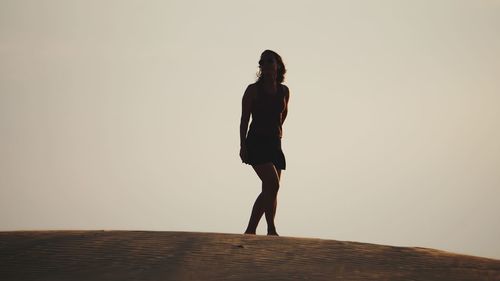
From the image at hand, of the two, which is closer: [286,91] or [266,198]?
[266,198]

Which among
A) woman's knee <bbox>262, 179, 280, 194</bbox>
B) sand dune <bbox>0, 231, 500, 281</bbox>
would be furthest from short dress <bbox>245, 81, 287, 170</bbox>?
sand dune <bbox>0, 231, 500, 281</bbox>

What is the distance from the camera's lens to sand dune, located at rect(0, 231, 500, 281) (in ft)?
19.1

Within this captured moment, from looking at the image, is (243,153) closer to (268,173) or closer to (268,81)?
(268,173)

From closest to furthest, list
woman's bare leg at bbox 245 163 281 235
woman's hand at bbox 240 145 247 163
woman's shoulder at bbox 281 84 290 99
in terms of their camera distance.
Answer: woman's bare leg at bbox 245 163 281 235, woman's hand at bbox 240 145 247 163, woman's shoulder at bbox 281 84 290 99

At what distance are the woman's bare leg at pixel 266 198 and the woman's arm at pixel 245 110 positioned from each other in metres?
0.39

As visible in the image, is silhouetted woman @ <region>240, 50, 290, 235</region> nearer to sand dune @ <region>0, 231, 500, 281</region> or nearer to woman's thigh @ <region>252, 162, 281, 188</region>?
woman's thigh @ <region>252, 162, 281, 188</region>

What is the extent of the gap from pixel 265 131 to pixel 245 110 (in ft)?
1.10

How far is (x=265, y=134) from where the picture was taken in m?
8.62

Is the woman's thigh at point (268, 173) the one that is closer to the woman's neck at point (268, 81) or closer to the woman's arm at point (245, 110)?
the woman's arm at point (245, 110)

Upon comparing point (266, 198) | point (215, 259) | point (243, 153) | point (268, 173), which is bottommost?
point (215, 259)

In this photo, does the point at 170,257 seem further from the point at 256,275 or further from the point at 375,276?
the point at 375,276

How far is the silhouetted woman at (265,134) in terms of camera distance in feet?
27.9

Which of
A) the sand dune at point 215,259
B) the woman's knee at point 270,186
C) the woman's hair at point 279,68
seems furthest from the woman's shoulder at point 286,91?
the sand dune at point 215,259

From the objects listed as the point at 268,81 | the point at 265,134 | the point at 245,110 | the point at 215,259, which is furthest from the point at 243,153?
the point at 215,259
